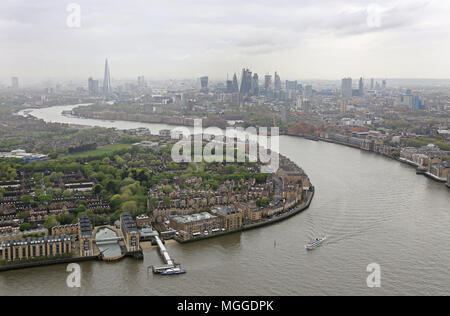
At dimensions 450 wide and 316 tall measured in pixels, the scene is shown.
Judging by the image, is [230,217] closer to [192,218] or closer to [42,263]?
[192,218]

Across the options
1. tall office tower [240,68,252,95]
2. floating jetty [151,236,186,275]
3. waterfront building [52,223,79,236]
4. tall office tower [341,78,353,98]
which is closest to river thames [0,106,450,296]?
floating jetty [151,236,186,275]

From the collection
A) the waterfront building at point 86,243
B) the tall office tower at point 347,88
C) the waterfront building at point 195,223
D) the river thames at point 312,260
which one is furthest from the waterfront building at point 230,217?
the tall office tower at point 347,88

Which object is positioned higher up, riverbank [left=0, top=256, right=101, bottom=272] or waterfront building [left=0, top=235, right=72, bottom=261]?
waterfront building [left=0, top=235, right=72, bottom=261]

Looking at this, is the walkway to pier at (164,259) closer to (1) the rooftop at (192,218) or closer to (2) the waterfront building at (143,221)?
(1) the rooftop at (192,218)

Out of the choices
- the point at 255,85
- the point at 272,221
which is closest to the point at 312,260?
the point at 272,221

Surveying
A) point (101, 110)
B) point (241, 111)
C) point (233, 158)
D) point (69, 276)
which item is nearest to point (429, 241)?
point (69, 276)

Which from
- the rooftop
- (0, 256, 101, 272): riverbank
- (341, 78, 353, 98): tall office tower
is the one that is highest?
(341, 78, 353, 98): tall office tower

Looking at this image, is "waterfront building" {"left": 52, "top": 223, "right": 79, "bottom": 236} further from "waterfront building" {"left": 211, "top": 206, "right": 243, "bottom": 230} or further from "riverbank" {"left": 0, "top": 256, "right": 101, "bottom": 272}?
"waterfront building" {"left": 211, "top": 206, "right": 243, "bottom": 230}

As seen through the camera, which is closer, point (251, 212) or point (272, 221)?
point (272, 221)
